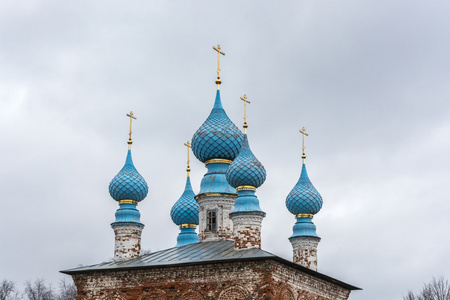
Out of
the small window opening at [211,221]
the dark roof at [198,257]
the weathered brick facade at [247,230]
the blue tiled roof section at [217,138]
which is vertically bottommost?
the dark roof at [198,257]

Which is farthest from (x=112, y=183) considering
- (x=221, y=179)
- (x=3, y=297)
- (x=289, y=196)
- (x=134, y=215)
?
(x=3, y=297)

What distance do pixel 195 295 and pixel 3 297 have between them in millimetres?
21541

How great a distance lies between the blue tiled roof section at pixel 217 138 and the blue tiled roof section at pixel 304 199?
2164 mm

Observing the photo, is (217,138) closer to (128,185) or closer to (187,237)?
(128,185)

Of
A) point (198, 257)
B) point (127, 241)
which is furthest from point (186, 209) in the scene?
point (198, 257)

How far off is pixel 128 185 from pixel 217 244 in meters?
3.31

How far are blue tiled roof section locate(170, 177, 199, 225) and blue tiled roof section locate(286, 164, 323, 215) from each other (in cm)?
353

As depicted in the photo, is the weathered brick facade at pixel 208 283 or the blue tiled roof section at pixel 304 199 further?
the blue tiled roof section at pixel 304 199

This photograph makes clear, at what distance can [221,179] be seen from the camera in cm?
2970

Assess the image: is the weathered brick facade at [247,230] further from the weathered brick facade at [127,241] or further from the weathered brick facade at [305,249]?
the weathered brick facade at [305,249]

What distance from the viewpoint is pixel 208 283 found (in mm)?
25297

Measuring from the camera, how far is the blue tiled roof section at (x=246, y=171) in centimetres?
2691

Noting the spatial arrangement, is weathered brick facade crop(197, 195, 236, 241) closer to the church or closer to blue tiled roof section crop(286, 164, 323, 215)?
the church

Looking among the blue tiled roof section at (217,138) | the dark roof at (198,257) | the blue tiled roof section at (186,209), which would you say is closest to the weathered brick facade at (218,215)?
the dark roof at (198,257)
